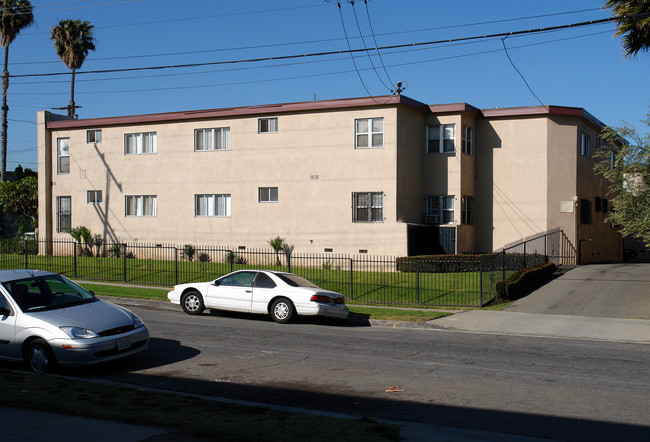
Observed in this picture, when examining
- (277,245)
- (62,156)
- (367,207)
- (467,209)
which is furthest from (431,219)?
(62,156)

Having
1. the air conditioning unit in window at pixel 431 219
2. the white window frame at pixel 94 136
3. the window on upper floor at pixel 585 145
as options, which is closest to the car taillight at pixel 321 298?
the air conditioning unit in window at pixel 431 219

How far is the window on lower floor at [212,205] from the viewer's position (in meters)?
30.9

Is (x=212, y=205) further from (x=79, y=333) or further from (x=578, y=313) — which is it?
(x=79, y=333)

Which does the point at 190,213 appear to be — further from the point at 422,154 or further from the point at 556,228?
the point at 556,228

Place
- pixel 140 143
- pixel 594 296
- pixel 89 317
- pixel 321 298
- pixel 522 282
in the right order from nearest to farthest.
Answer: pixel 89 317 → pixel 321 298 → pixel 594 296 → pixel 522 282 → pixel 140 143

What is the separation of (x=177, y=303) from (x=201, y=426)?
11.9 meters

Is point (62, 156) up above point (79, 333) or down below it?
above

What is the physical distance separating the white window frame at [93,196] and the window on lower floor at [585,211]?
930 inches

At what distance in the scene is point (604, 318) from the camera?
17.8 m

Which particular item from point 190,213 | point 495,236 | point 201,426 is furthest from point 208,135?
point 201,426

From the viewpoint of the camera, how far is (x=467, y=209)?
99.4 feet

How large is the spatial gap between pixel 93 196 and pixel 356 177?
1455 centimetres

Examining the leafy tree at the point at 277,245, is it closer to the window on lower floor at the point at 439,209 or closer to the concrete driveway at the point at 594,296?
the window on lower floor at the point at 439,209

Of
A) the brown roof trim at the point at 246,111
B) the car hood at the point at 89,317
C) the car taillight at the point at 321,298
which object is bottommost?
the car taillight at the point at 321,298
